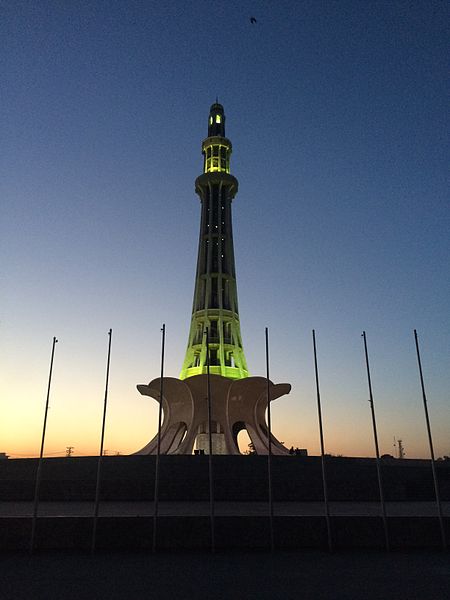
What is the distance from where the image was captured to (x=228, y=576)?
7.52 meters

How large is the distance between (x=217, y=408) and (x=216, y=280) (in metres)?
11.1

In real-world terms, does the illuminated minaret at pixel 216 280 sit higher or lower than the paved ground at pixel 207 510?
higher

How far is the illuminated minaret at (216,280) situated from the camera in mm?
33750

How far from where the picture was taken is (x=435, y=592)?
6.62 metres

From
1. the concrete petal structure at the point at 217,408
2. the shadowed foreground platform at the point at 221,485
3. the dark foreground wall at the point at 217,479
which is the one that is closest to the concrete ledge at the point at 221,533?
the shadowed foreground platform at the point at 221,485

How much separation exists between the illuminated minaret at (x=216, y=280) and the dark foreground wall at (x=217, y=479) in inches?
546

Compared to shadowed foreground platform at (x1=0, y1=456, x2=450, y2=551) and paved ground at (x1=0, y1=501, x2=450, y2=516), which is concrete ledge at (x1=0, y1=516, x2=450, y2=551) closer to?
paved ground at (x1=0, y1=501, x2=450, y2=516)

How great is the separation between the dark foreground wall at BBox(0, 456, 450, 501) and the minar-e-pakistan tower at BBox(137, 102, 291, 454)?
26.6 feet

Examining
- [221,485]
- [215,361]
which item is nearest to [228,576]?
[221,485]

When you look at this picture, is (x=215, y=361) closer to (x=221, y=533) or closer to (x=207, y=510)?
(x=207, y=510)

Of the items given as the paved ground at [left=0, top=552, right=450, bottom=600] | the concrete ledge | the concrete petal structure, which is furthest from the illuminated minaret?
the paved ground at [left=0, top=552, right=450, bottom=600]

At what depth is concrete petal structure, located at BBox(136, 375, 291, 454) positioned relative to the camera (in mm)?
28891

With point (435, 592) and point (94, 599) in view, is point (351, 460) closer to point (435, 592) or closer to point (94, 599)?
point (435, 592)

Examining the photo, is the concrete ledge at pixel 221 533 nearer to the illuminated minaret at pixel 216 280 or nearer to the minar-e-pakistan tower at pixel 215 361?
the minar-e-pakistan tower at pixel 215 361
